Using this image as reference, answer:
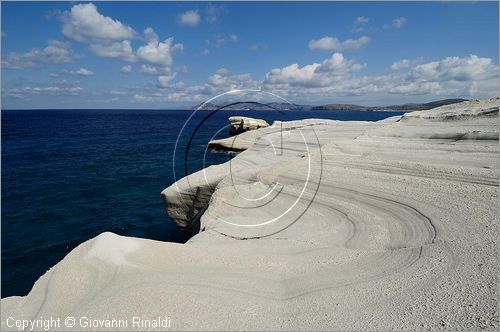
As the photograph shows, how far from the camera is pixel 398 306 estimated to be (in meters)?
3.79

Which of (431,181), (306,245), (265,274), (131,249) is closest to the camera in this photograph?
(265,274)

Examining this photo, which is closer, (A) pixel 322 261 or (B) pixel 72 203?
(A) pixel 322 261

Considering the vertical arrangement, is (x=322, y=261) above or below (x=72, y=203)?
above

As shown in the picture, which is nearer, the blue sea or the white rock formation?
the white rock formation

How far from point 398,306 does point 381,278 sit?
0.69m

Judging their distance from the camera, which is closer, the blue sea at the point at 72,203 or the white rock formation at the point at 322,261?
the white rock formation at the point at 322,261

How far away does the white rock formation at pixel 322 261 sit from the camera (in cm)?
375

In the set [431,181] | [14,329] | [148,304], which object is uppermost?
[431,181]

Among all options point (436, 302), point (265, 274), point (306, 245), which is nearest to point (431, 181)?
point (306, 245)

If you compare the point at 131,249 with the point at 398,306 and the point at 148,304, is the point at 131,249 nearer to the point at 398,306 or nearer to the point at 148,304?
the point at 148,304

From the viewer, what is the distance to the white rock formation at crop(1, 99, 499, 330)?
3754mm

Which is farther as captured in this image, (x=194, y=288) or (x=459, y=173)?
(x=459, y=173)

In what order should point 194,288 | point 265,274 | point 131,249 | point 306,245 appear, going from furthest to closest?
point 306,245 < point 131,249 < point 265,274 < point 194,288

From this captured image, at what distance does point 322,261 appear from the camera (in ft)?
17.0
